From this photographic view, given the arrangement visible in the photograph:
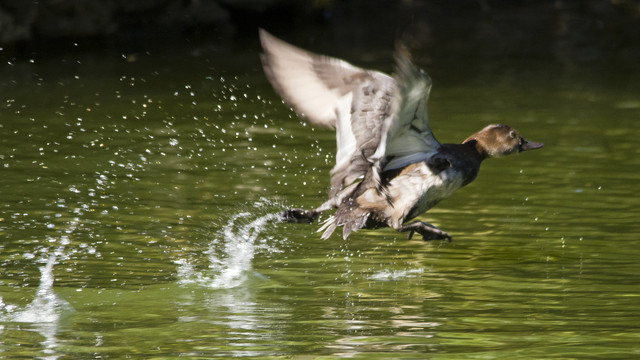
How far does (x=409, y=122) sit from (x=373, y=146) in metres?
0.26

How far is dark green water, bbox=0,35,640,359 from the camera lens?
169 inches

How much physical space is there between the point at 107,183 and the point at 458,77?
6448mm

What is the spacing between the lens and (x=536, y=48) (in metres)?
15.9

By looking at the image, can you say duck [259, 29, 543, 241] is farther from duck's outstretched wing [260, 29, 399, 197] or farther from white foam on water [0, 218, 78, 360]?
white foam on water [0, 218, 78, 360]

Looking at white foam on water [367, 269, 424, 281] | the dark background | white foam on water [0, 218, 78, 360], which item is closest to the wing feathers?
white foam on water [367, 269, 424, 281]

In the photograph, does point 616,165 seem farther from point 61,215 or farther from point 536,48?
point 536,48

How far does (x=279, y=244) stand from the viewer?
19.8 ft

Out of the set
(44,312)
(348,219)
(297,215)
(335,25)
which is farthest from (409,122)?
(335,25)

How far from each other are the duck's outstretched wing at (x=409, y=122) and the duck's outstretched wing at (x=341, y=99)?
0.22 ft

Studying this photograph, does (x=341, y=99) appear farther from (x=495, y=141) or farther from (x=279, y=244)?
(x=279, y=244)

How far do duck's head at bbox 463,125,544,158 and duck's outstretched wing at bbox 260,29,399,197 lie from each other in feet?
2.27

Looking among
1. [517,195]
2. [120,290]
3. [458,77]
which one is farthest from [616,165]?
[458,77]

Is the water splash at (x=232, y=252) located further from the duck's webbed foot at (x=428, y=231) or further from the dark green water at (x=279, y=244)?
the duck's webbed foot at (x=428, y=231)

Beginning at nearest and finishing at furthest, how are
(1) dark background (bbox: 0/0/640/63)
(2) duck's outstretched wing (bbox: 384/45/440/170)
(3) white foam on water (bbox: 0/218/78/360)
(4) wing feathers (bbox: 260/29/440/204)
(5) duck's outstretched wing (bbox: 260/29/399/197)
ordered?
(3) white foam on water (bbox: 0/218/78/360), (2) duck's outstretched wing (bbox: 384/45/440/170), (4) wing feathers (bbox: 260/29/440/204), (5) duck's outstretched wing (bbox: 260/29/399/197), (1) dark background (bbox: 0/0/640/63)
